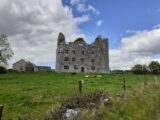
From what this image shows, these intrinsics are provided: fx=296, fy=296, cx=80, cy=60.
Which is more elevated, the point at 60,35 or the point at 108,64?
the point at 60,35

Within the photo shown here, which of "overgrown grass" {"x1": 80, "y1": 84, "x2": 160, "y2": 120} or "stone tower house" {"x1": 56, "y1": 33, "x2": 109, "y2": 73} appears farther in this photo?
"stone tower house" {"x1": 56, "y1": 33, "x2": 109, "y2": 73}

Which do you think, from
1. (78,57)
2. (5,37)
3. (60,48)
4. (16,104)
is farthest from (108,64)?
(16,104)

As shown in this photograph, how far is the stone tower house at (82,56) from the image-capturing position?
89.2m

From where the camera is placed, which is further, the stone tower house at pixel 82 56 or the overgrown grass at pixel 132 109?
the stone tower house at pixel 82 56

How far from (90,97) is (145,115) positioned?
299cm

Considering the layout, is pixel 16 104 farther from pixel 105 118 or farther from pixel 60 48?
pixel 60 48

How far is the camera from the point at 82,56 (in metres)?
91.2

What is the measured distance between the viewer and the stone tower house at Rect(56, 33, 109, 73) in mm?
89250

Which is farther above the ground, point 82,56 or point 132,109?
point 82,56

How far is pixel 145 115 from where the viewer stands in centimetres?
1535

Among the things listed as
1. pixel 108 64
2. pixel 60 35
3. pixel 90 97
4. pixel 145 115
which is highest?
pixel 60 35

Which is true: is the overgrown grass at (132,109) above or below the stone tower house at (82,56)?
below

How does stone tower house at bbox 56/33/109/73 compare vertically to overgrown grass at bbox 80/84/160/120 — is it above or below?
above

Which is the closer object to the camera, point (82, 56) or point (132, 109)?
point (132, 109)
